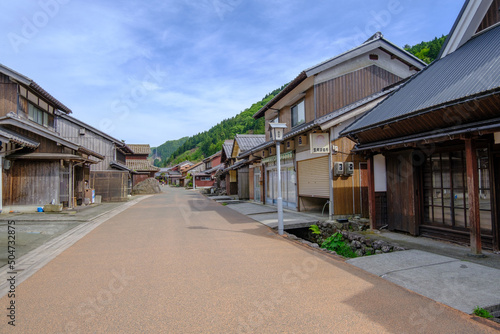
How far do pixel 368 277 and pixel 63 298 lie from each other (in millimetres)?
4775

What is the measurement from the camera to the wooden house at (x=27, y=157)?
14258mm

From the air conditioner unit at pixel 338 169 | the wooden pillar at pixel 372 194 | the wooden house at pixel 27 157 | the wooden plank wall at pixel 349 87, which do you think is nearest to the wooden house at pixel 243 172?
the wooden plank wall at pixel 349 87

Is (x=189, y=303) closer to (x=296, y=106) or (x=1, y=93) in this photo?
(x=296, y=106)

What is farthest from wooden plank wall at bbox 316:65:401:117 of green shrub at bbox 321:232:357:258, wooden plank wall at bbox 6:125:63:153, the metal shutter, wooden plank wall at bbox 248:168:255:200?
wooden plank wall at bbox 6:125:63:153

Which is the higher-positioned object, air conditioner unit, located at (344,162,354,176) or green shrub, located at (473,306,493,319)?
air conditioner unit, located at (344,162,354,176)

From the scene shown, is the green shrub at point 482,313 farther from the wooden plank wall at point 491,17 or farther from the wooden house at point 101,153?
the wooden house at point 101,153

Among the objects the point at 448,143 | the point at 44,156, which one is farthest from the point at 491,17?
the point at 44,156

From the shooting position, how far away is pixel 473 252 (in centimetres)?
619

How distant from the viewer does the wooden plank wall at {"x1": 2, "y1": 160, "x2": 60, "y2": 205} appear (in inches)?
573

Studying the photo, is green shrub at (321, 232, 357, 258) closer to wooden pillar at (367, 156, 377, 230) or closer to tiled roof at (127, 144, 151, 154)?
wooden pillar at (367, 156, 377, 230)

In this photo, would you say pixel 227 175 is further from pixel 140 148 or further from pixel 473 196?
pixel 473 196

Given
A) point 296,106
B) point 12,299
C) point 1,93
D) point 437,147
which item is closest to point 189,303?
point 12,299

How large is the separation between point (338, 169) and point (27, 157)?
46.7 ft

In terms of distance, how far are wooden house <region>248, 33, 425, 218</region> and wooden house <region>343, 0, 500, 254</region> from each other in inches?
66.3
